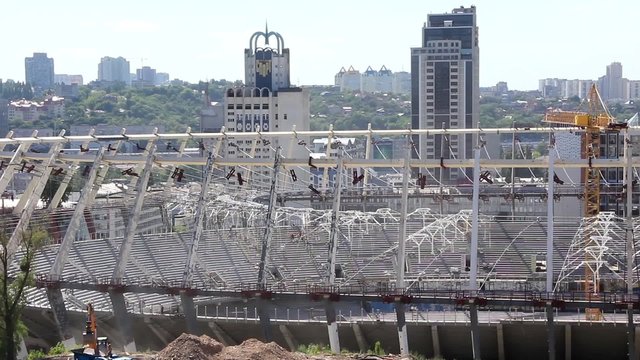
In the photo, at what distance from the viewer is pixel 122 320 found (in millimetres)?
41938

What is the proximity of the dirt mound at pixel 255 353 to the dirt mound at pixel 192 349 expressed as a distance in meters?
0.21

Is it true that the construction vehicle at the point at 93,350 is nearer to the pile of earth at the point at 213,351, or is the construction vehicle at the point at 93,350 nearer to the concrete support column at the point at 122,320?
the pile of earth at the point at 213,351

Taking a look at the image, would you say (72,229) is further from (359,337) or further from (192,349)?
(192,349)

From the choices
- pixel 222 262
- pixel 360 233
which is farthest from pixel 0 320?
pixel 360 233

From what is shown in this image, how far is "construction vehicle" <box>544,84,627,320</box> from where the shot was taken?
159 ft

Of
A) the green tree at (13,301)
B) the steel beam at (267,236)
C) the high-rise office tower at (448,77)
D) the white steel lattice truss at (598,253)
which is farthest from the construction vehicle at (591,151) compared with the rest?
the high-rise office tower at (448,77)

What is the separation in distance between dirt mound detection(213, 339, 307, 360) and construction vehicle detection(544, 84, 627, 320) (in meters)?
10.8

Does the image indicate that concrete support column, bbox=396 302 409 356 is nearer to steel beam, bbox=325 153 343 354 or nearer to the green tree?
steel beam, bbox=325 153 343 354

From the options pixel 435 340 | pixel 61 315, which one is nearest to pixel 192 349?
pixel 61 315

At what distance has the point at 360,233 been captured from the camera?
56062 millimetres

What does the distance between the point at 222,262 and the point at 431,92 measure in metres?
88.7

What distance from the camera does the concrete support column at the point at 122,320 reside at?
41.5 m

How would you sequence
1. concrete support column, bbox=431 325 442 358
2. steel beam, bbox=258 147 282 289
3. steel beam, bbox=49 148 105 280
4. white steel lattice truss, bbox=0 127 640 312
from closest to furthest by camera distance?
concrete support column, bbox=431 325 442 358 < steel beam, bbox=258 147 282 289 < steel beam, bbox=49 148 105 280 < white steel lattice truss, bbox=0 127 640 312

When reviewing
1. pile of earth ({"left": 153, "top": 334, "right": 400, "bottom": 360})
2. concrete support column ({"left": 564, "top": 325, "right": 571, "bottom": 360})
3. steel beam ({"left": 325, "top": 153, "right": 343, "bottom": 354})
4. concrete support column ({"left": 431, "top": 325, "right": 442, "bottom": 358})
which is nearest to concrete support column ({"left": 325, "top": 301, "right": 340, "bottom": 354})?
steel beam ({"left": 325, "top": 153, "right": 343, "bottom": 354})
